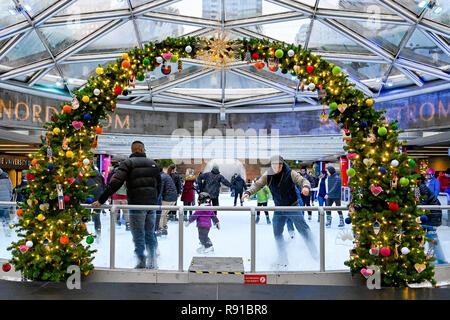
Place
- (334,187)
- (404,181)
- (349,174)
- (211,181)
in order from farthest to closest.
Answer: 1. (334,187)
2. (211,181)
3. (349,174)
4. (404,181)

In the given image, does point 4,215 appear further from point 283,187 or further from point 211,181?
point 211,181

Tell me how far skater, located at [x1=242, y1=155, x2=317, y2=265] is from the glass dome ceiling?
6.95 m

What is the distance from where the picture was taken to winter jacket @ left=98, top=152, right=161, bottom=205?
6.50 metres

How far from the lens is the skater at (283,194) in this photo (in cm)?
647

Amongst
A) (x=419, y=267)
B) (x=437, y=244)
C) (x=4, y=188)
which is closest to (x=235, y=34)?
(x=4, y=188)

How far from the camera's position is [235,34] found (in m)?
14.8

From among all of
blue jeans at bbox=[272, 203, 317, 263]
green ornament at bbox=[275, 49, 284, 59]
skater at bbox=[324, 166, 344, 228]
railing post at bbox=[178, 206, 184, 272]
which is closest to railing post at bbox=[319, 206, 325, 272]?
blue jeans at bbox=[272, 203, 317, 263]

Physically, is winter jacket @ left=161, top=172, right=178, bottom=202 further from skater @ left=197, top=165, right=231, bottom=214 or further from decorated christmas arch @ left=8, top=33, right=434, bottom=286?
decorated christmas arch @ left=8, top=33, right=434, bottom=286

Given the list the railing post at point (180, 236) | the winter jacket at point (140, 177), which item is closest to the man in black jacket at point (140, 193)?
the winter jacket at point (140, 177)

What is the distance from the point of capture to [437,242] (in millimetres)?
6684

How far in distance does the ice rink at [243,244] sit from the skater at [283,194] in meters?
0.08

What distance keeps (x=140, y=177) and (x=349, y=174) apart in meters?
3.36
